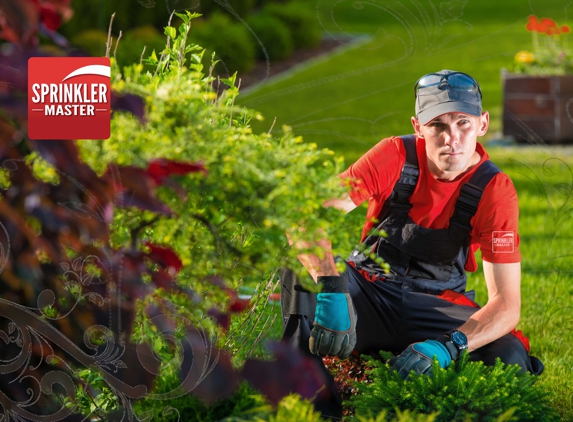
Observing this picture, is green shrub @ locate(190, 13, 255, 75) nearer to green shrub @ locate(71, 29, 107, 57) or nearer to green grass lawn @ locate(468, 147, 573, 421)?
green shrub @ locate(71, 29, 107, 57)

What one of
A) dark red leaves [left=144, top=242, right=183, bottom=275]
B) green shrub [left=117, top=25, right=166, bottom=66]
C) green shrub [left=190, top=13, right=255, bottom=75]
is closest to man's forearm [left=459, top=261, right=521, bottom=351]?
dark red leaves [left=144, top=242, right=183, bottom=275]

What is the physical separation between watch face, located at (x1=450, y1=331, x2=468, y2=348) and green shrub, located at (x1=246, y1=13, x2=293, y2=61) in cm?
895

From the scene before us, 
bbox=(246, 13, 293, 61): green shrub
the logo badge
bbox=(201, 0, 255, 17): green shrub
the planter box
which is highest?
bbox=(201, 0, 255, 17): green shrub

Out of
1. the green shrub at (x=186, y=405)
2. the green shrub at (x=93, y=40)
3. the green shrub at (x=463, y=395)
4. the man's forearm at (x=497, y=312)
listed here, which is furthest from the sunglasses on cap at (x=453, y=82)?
the green shrub at (x=93, y=40)

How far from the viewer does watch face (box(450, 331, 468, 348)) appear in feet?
8.80

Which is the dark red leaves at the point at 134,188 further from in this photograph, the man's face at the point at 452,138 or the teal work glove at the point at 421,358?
the man's face at the point at 452,138

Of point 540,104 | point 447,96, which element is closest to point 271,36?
point 540,104

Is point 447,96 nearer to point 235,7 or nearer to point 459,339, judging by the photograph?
point 459,339

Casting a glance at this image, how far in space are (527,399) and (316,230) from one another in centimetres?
93

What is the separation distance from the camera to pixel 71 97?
200 centimetres

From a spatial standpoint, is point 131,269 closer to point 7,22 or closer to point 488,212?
point 7,22

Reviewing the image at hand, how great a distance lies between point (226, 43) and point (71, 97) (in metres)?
8.34

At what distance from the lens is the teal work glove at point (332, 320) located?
2576 mm

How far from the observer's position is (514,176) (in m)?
6.70
